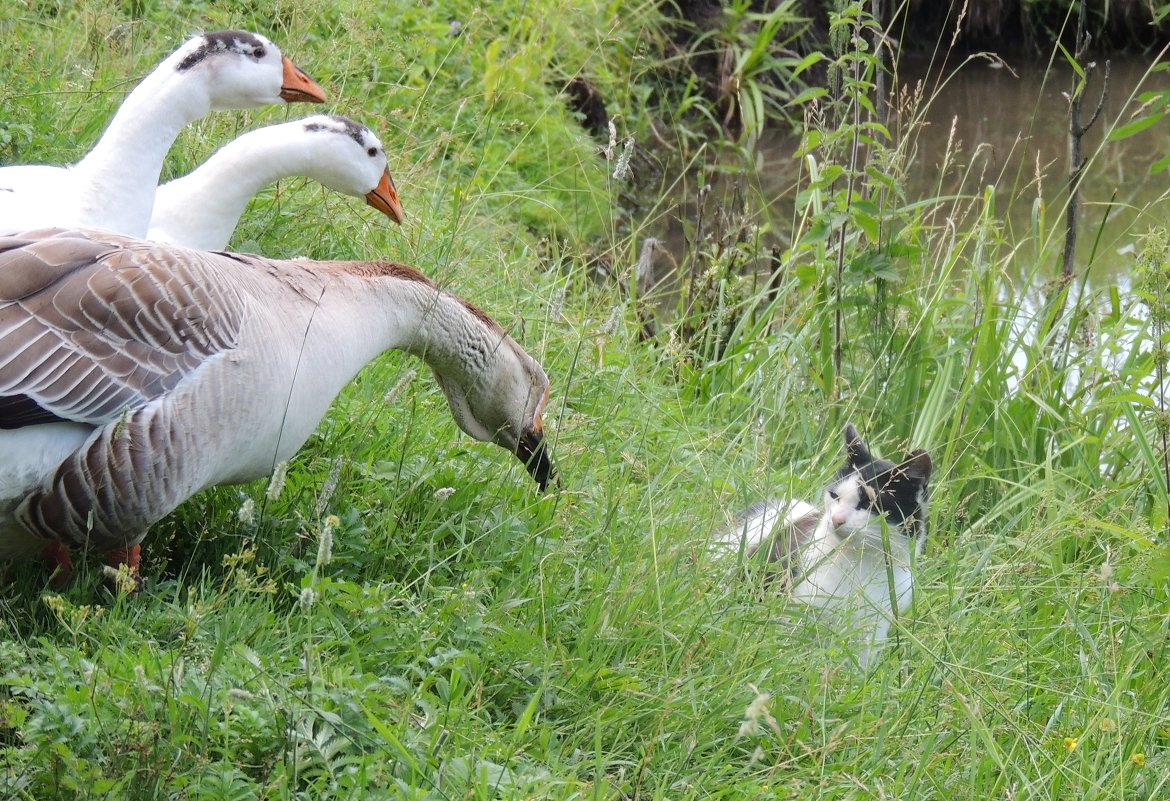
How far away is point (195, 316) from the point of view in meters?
2.94

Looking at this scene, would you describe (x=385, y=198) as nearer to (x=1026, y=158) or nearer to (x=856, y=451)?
(x=856, y=451)

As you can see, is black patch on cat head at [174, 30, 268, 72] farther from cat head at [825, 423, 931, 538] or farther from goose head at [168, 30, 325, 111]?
cat head at [825, 423, 931, 538]

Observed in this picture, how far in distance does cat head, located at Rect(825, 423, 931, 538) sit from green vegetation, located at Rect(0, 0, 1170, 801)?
0.22 metres

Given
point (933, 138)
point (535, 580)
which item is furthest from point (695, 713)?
point (933, 138)

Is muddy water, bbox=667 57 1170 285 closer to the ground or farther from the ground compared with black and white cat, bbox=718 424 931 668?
closer to the ground

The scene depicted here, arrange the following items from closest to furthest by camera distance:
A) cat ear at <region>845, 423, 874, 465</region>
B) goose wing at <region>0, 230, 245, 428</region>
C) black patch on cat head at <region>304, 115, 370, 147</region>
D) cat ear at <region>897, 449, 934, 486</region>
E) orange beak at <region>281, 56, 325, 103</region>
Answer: goose wing at <region>0, 230, 245, 428</region> < cat ear at <region>897, 449, 934, 486</region> < cat ear at <region>845, 423, 874, 465</region> < black patch on cat head at <region>304, 115, 370, 147</region> < orange beak at <region>281, 56, 325, 103</region>

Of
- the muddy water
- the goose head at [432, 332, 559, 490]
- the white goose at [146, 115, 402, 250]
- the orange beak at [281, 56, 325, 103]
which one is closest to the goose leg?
the goose head at [432, 332, 559, 490]

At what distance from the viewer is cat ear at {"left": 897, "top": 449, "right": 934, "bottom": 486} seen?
12.3 feet

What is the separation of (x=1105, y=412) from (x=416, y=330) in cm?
299

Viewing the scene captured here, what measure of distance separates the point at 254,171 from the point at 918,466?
7.24 ft

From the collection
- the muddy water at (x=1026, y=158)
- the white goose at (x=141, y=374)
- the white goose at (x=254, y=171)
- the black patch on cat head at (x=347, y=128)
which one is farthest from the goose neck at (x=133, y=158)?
the muddy water at (x=1026, y=158)

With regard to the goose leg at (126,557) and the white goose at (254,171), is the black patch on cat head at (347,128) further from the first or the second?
the goose leg at (126,557)

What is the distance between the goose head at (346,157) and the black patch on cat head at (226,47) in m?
0.27

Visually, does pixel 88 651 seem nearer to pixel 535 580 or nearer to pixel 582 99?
pixel 535 580
